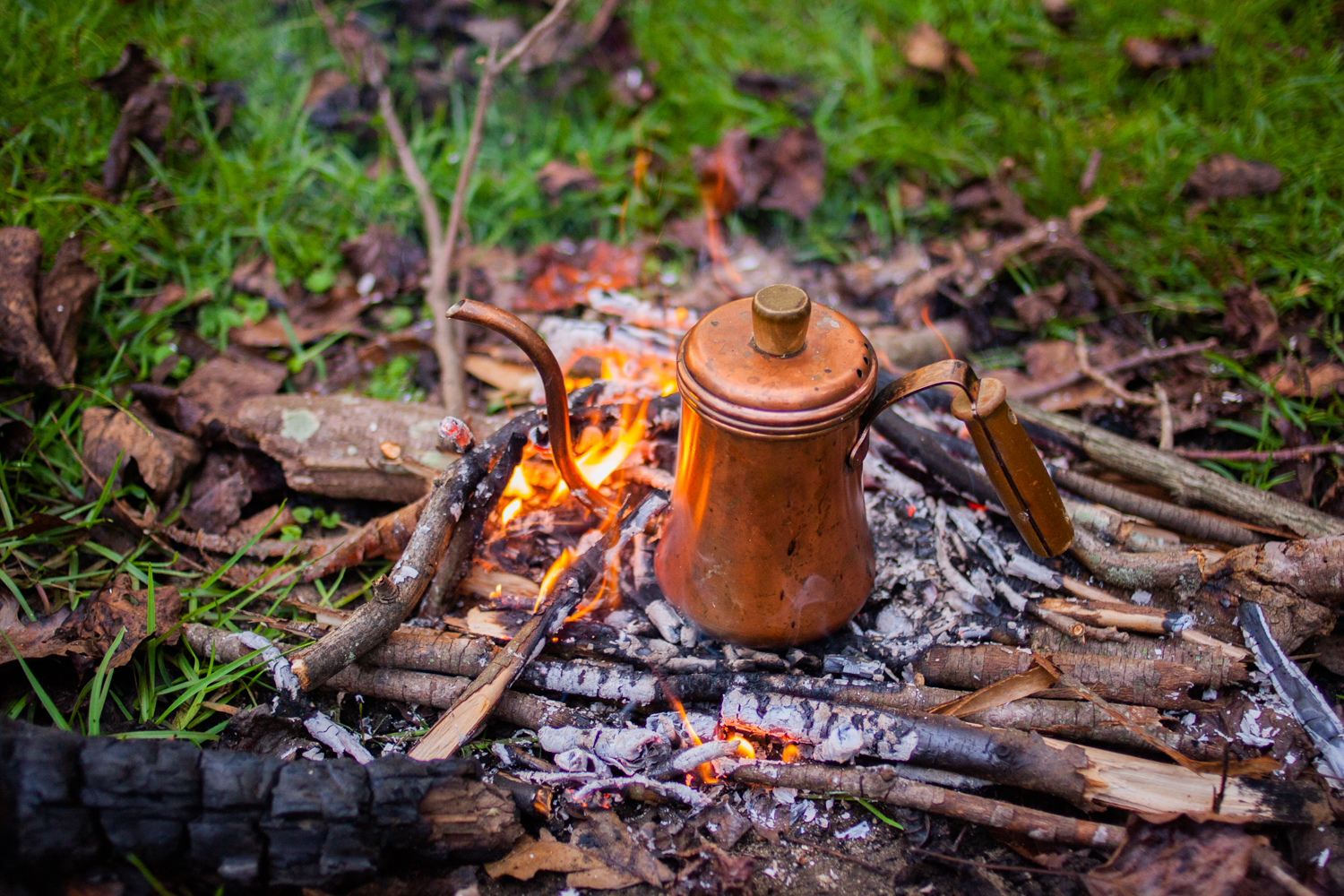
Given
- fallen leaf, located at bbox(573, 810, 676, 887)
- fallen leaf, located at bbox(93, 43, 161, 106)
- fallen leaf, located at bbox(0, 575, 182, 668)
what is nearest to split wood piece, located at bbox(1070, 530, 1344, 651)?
fallen leaf, located at bbox(573, 810, 676, 887)

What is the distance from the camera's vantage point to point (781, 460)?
1753mm

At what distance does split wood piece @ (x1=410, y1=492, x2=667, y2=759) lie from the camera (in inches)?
75.7

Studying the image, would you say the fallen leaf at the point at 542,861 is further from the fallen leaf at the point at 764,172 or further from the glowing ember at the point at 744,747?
the fallen leaf at the point at 764,172

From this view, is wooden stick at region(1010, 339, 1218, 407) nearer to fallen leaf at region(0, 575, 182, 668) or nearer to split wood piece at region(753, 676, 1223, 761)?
split wood piece at region(753, 676, 1223, 761)

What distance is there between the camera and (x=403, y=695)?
2.12 metres

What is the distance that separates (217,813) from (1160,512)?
8.58 feet

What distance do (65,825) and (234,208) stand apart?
2.88 m

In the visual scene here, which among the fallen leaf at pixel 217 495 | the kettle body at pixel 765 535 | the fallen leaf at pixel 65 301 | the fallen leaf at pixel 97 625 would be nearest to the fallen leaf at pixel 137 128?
the fallen leaf at pixel 65 301

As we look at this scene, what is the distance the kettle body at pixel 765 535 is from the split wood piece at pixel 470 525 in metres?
0.51

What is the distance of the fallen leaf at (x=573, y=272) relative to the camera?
353 cm

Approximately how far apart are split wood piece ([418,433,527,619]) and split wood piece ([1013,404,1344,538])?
1.73 metres

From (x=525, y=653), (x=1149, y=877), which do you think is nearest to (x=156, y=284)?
(x=525, y=653)

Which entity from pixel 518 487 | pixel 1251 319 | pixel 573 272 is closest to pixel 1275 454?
pixel 1251 319

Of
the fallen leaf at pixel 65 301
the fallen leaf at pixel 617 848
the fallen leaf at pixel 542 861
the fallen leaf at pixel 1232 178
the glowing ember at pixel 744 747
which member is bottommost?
the fallen leaf at pixel 617 848
